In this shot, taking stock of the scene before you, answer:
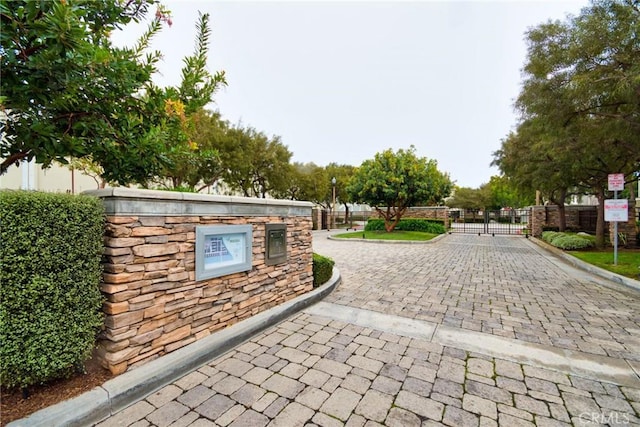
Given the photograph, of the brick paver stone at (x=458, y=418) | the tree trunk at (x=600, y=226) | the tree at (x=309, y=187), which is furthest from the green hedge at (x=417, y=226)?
the brick paver stone at (x=458, y=418)

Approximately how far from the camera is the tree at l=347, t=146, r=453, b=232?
50.8 ft

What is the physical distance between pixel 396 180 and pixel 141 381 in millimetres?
14281

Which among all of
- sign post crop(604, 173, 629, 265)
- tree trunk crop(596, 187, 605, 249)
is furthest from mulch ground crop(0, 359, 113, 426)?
tree trunk crop(596, 187, 605, 249)

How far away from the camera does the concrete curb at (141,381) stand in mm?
1979

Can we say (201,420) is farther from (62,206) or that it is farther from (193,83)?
(193,83)

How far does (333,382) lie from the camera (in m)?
2.58

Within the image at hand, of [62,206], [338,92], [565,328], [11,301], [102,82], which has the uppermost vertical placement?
[338,92]

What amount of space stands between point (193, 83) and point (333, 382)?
3.19m

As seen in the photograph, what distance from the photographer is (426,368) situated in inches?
111

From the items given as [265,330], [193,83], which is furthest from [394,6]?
[265,330]

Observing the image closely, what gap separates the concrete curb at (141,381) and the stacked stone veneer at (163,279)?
128 mm

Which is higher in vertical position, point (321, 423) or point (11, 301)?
point (11, 301)

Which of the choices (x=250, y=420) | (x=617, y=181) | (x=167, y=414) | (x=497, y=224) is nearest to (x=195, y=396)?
(x=167, y=414)

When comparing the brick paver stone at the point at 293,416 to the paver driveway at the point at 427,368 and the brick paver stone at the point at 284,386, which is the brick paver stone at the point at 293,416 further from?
the brick paver stone at the point at 284,386
